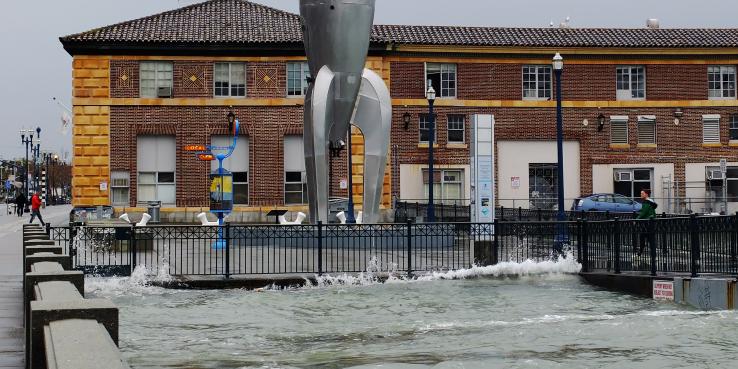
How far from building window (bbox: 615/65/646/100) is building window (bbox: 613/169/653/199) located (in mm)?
3830

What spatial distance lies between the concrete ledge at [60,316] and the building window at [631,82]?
47409mm

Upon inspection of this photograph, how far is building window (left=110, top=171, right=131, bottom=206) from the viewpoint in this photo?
47.5 meters

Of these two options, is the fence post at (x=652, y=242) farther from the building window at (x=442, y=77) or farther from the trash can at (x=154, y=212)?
the trash can at (x=154, y=212)

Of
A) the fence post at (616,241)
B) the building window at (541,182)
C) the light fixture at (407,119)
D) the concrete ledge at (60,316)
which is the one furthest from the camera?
the building window at (541,182)

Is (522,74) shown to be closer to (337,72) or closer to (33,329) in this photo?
(337,72)

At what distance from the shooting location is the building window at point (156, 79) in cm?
4741

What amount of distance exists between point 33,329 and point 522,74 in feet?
151

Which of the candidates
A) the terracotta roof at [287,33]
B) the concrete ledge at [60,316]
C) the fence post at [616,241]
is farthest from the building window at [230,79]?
the concrete ledge at [60,316]

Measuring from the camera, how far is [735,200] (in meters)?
50.2

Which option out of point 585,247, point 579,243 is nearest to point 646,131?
point 579,243

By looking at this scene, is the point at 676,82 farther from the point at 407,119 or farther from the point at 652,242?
the point at 652,242

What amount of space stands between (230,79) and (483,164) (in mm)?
23370

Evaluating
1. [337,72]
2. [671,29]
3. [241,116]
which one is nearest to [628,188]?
[671,29]

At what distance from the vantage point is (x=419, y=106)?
49.3 metres
